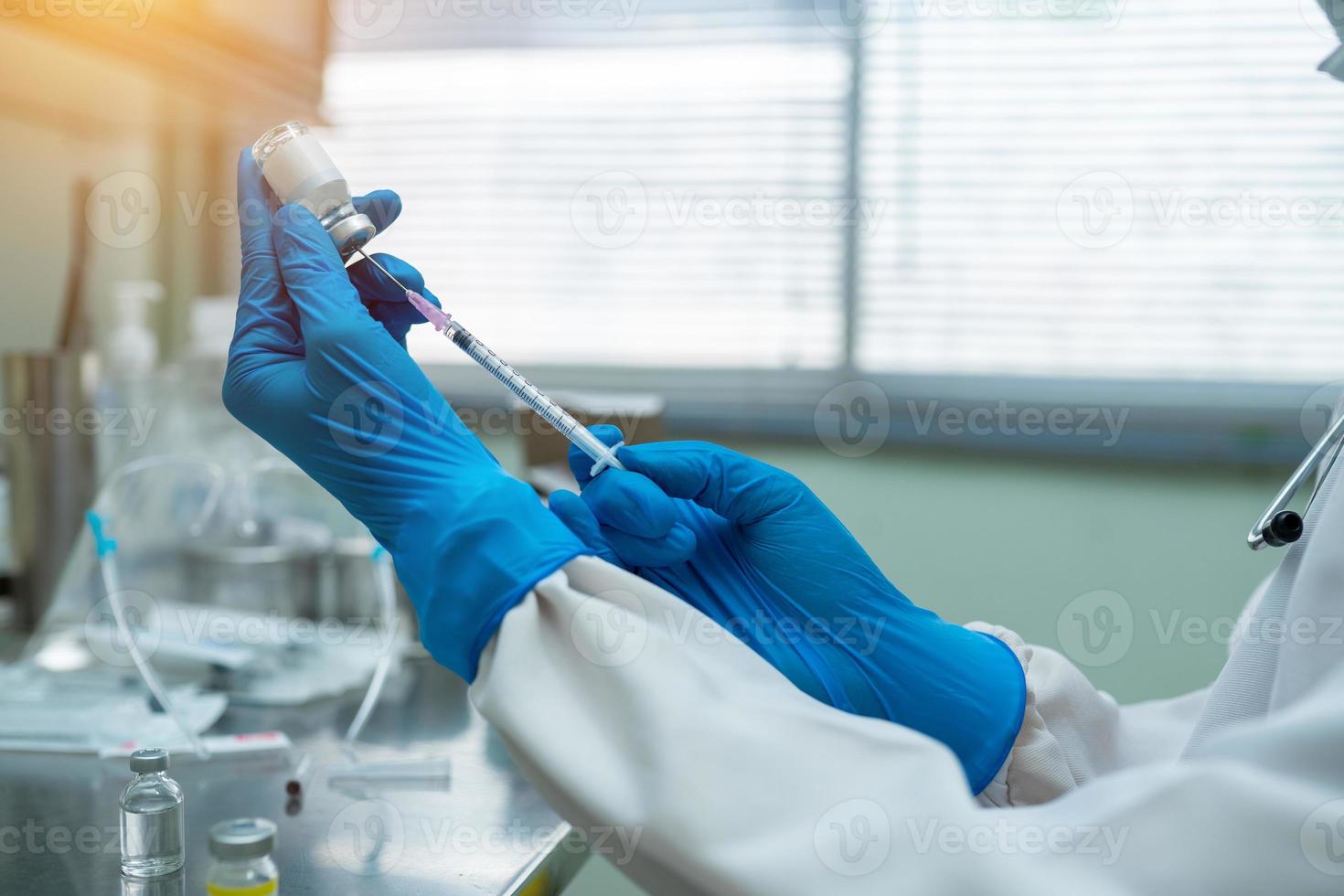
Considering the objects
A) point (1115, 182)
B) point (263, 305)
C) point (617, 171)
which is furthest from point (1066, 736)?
point (617, 171)

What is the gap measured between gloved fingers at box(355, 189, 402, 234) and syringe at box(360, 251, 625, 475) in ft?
0.17

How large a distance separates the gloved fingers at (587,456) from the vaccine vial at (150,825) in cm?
40

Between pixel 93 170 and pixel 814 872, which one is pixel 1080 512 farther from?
pixel 93 170

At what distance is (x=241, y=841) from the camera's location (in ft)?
2.26

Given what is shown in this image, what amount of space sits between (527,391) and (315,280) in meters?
0.19

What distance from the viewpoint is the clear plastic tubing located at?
827 millimetres

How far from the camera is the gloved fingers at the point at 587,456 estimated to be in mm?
856

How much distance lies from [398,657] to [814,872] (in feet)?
3.17

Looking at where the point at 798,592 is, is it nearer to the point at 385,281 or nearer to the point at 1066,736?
the point at 1066,736

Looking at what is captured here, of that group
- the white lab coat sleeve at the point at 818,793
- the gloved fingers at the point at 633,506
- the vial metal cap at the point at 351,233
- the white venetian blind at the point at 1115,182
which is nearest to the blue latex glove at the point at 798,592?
the gloved fingers at the point at 633,506

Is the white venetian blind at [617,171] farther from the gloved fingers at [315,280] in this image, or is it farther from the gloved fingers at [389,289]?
the gloved fingers at [315,280]

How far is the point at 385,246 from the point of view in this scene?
7.04ft

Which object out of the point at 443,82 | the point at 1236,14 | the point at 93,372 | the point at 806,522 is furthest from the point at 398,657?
the point at 1236,14

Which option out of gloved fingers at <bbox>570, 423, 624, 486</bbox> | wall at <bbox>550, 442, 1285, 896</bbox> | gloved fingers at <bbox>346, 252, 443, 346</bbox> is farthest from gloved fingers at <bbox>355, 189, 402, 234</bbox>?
wall at <bbox>550, 442, 1285, 896</bbox>
